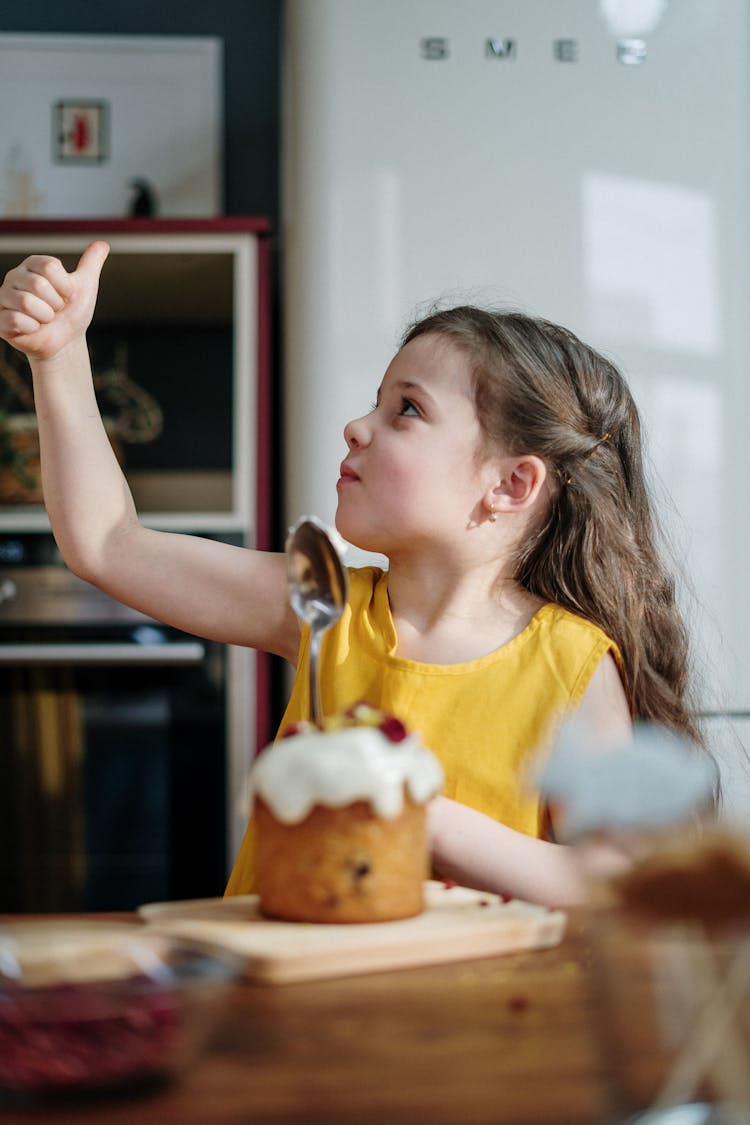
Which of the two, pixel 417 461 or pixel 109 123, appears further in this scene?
pixel 109 123

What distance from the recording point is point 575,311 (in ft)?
6.74

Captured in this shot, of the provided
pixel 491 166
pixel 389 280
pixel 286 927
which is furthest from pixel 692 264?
pixel 286 927

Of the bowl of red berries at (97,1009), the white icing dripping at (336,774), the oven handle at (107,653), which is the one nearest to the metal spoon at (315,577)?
the white icing dripping at (336,774)

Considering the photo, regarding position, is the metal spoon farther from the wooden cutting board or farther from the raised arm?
the raised arm

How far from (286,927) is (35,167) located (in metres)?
2.49

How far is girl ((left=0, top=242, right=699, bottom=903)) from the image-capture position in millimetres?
1038

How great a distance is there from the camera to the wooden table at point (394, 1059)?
0.38m

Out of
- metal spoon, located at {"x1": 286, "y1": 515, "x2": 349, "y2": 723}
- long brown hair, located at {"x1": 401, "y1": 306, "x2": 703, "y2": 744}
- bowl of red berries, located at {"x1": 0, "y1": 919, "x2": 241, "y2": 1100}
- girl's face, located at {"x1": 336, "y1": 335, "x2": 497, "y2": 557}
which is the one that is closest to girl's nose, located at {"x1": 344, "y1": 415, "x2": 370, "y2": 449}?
girl's face, located at {"x1": 336, "y1": 335, "x2": 497, "y2": 557}

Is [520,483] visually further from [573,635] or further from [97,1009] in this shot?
[97,1009]

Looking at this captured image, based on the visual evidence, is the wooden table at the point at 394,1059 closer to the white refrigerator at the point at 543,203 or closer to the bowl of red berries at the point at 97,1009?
the bowl of red berries at the point at 97,1009

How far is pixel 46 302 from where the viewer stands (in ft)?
3.25

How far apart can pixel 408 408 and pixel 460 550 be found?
0.15m

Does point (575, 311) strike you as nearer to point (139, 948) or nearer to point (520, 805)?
point (520, 805)

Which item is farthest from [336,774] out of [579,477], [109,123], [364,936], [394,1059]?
[109,123]
